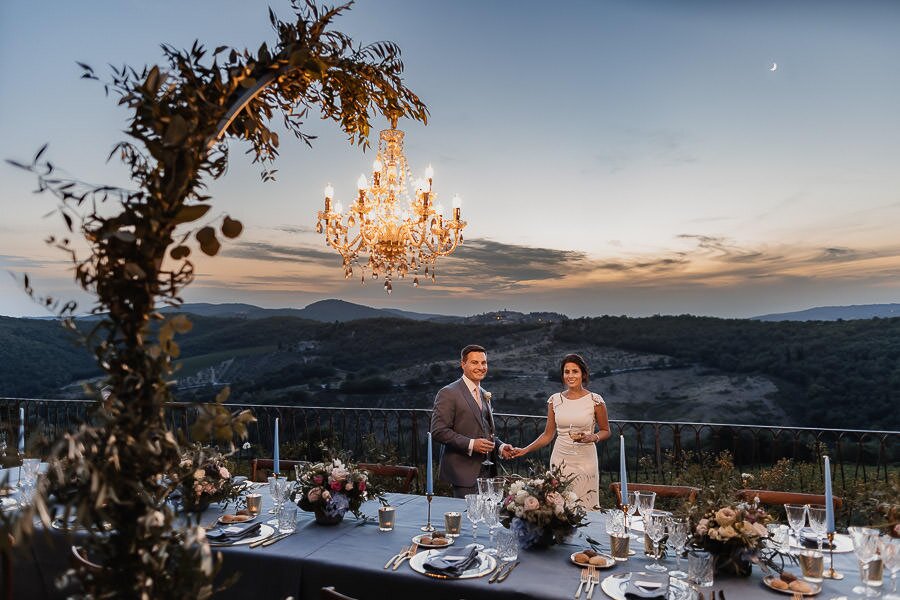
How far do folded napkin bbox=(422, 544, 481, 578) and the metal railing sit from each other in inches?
48.4

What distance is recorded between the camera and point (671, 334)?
1552 cm

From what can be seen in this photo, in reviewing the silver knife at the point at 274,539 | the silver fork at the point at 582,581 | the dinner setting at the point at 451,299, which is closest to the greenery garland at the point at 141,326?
the dinner setting at the point at 451,299

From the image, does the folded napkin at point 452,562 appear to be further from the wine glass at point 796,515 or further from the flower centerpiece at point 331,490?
the wine glass at point 796,515

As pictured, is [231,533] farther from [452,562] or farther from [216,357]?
[216,357]

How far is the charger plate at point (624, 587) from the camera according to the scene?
2.26 meters

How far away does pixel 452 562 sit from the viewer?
8.96 ft

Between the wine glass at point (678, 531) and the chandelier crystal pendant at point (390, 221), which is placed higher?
the chandelier crystal pendant at point (390, 221)

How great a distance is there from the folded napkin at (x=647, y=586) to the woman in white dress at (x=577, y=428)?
205cm

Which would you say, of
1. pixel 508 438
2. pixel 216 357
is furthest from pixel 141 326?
pixel 216 357

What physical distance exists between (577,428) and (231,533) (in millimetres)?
2661

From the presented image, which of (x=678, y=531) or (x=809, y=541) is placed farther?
(x=809, y=541)

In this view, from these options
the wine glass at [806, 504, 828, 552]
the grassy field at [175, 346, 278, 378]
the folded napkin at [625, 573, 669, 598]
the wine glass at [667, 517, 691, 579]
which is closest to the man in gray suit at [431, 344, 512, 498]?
the wine glass at [667, 517, 691, 579]

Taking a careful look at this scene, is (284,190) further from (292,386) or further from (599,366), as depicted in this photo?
(599,366)

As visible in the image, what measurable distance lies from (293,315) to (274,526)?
45.2 feet
